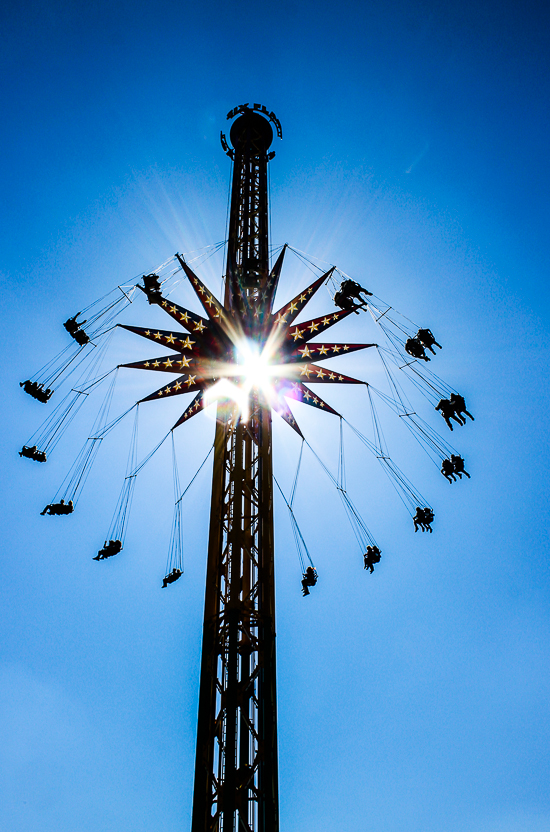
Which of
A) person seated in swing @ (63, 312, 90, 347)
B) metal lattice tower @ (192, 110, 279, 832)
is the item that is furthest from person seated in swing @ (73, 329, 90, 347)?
metal lattice tower @ (192, 110, 279, 832)

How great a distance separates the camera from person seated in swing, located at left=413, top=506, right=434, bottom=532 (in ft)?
39.0

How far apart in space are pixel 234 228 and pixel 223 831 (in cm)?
1301

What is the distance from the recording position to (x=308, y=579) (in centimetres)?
1299

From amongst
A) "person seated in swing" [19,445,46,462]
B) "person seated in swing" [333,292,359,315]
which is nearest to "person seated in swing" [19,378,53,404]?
"person seated in swing" [19,445,46,462]

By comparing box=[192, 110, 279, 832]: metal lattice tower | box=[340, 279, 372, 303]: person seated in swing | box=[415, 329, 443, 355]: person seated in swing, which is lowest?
box=[192, 110, 279, 832]: metal lattice tower

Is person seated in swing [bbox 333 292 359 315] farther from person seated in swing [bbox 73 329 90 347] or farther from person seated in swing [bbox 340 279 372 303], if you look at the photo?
person seated in swing [bbox 73 329 90 347]

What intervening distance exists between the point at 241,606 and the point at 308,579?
3.09m

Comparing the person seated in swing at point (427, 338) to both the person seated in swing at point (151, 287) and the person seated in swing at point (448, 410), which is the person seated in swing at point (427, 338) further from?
the person seated in swing at point (151, 287)

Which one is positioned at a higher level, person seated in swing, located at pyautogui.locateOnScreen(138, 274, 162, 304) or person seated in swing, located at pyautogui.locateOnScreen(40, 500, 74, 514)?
person seated in swing, located at pyautogui.locateOnScreen(138, 274, 162, 304)

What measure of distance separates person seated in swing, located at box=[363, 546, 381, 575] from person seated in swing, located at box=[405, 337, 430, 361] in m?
4.46

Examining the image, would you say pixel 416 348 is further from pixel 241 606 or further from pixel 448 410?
pixel 241 606

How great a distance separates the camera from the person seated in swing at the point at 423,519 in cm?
1190

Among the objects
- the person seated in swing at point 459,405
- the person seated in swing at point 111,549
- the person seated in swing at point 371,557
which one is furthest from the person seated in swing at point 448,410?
the person seated in swing at point 111,549

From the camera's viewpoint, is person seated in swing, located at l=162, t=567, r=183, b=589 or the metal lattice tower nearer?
the metal lattice tower
